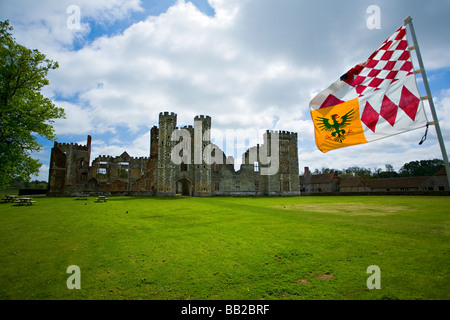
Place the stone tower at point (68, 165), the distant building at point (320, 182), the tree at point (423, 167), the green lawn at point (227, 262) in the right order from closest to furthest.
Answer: the green lawn at point (227, 262)
the stone tower at point (68, 165)
the distant building at point (320, 182)
the tree at point (423, 167)

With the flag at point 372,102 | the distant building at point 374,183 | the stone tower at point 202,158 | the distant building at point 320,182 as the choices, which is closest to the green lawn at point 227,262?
the flag at point 372,102

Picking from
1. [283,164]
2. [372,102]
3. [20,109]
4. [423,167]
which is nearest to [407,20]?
[372,102]

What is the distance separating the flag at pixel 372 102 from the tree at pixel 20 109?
63.2 ft

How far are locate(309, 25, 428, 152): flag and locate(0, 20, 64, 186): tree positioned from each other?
19.3 meters

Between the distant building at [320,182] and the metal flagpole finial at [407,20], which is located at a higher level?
the metal flagpole finial at [407,20]

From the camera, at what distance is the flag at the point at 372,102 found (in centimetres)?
538

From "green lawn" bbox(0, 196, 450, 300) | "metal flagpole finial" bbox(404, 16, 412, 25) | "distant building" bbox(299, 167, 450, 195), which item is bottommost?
"green lawn" bbox(0, 196, 450, 300)

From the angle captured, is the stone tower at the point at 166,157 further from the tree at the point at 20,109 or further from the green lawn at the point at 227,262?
the green lawn at the point at 227,262

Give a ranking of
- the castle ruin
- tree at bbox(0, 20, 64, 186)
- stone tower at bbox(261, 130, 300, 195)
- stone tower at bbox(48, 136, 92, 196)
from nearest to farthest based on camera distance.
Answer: tree at bbox(0, 20, 64, 186), the castle ruin, stone tower at bbox(48, 136, 92, 196), stone tower at bbox(261, 130, 300, 195)

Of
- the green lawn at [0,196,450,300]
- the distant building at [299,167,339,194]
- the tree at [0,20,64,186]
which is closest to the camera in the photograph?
the green lawn at [0,196,450,300]

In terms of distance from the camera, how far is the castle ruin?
3934 centimetres

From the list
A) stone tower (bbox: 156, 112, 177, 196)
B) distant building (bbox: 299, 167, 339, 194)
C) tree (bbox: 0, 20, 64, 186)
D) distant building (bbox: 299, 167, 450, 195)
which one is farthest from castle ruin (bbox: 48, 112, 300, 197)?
distant building (bbox: 299, 167, 339, 194)

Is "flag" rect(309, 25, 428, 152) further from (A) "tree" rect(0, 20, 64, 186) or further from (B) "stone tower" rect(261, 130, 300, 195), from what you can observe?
(B) "stone tower" rect(261, 130, 300, 195)

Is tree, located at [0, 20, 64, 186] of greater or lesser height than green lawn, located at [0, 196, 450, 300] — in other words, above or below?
above
